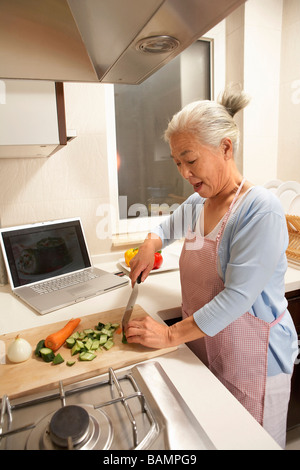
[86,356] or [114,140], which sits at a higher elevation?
[114,140]

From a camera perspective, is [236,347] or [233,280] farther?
[236,347]

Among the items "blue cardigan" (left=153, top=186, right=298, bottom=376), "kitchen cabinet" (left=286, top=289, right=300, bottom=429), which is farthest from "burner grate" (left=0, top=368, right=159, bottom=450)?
"kitchen cabinet" (left=286, top=289, right=300, bottom=429)

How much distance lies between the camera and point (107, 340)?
0.83 metres

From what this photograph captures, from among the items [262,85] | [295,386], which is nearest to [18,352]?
[295,386]

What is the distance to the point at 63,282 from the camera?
4.21 feet

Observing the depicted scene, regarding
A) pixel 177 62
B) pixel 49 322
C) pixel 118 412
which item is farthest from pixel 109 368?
pixel 177 62

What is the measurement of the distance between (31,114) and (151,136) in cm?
96

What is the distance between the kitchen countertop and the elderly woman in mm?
80

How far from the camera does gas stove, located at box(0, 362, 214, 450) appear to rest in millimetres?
533

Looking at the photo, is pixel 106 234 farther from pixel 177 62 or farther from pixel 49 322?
pixel 177 62

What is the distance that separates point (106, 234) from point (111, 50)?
1070 mm

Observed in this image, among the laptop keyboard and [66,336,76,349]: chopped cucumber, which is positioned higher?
the laptop keyboard

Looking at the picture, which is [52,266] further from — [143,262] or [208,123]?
[208,123]

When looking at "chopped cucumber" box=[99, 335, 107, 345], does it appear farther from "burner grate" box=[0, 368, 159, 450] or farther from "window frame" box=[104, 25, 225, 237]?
"window frame" box=[104, 25, 225, 237]
